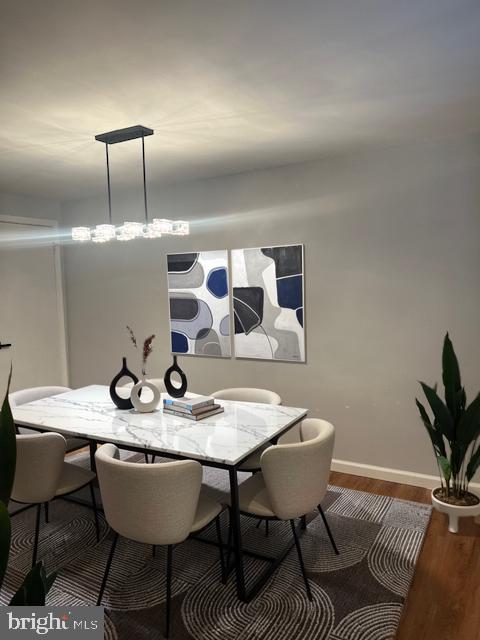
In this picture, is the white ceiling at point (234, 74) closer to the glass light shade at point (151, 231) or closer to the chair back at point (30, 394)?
the glass light shade at point (151, 231)

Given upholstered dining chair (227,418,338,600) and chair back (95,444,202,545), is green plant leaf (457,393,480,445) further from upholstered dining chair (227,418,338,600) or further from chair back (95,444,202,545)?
chair back (95,444,202,545)

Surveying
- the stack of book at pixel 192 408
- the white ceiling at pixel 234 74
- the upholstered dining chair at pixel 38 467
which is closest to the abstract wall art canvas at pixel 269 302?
the white ceiling at pixel 234 74

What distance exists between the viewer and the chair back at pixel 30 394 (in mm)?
3248

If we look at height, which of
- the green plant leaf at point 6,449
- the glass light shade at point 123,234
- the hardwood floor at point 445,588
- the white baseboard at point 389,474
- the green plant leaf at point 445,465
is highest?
the glass light shade at point 123,234

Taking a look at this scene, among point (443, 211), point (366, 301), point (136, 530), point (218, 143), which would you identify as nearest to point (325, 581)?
point (136, 530)

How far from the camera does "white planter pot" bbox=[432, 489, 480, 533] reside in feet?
8.50

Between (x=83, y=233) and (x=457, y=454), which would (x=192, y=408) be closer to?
(x=83, y=233)

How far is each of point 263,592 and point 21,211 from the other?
12.9 feet

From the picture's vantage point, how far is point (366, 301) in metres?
3.36

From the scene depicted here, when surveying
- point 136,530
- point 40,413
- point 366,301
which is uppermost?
point 366,301

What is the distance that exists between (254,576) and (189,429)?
795mm

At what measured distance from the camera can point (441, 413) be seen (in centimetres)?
260

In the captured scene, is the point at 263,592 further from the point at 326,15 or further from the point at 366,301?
the point at 326,15

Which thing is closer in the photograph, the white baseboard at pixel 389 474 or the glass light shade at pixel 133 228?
the glass light shade at pixel 133 228
